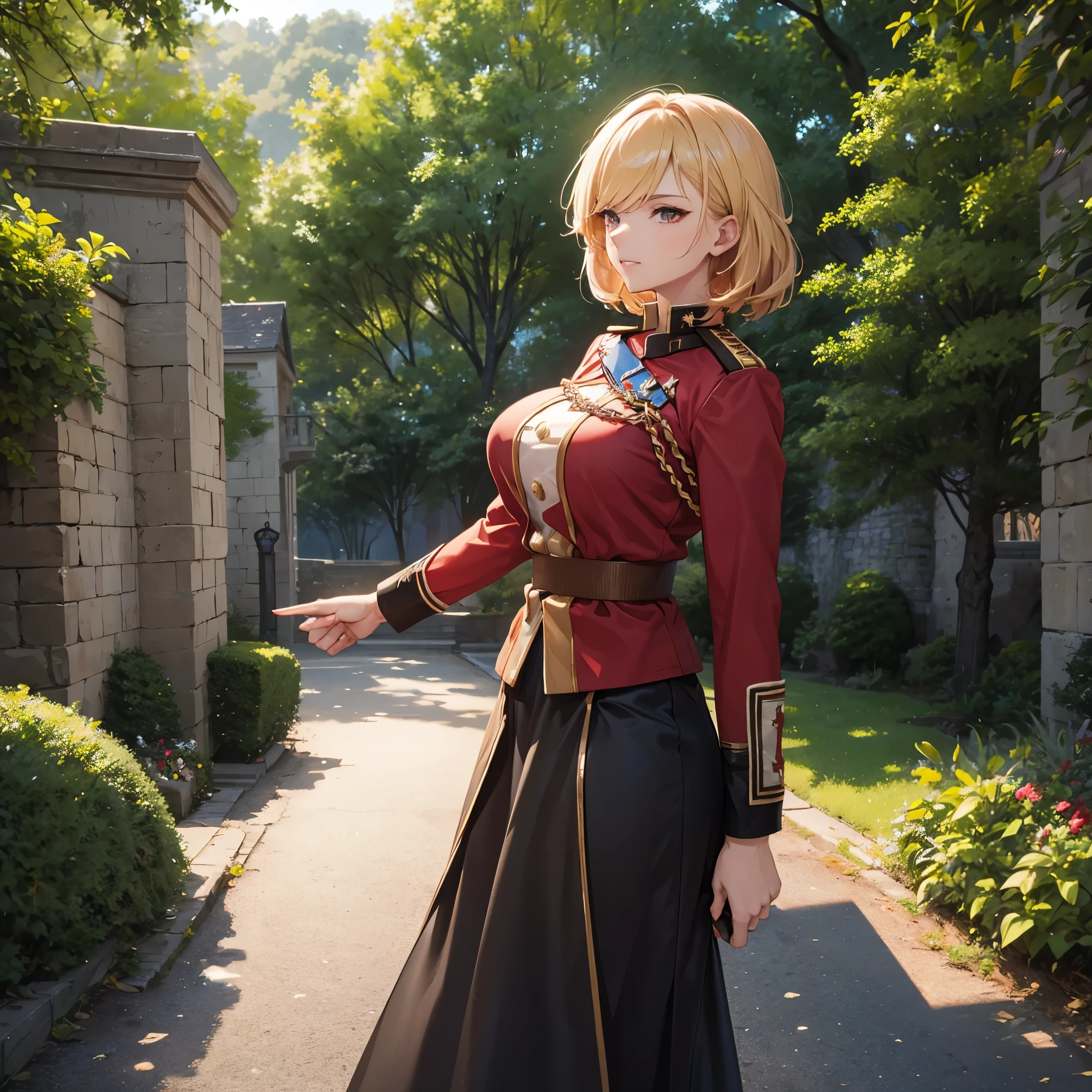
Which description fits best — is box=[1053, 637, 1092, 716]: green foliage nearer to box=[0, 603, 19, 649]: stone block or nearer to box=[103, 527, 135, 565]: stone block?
box=[103, 527, 135, 565]: stone block

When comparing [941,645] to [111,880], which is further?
[941,645]

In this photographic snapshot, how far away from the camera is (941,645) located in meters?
13.1

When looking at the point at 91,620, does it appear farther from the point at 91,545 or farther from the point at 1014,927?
the point at 1014,927

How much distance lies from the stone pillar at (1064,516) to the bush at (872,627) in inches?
291

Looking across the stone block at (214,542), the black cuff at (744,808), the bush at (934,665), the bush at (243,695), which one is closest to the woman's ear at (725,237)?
the black cuff at (744,808)

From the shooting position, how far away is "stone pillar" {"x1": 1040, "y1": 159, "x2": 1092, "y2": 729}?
6.06 metres

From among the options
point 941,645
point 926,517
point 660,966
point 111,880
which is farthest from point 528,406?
point 926,517

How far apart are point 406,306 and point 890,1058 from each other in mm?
23741

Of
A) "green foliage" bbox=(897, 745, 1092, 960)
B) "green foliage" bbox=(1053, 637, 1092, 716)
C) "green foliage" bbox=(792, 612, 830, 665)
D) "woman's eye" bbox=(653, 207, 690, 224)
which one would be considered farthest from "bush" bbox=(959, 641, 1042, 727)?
"woman's eye" bbox=(653, 207, 690, 224)

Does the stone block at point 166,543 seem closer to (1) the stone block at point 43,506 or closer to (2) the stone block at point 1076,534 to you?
(1) the stone block at point 43,506

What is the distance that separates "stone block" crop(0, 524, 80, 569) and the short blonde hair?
4.65m

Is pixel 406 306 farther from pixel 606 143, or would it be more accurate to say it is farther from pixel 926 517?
pixel 606 143

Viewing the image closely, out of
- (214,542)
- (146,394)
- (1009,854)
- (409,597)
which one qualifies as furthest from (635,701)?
(214,542)

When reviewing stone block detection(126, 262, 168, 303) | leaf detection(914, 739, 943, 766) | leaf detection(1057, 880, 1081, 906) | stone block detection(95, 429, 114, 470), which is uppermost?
stone block detection(126, 262, 168, 303)
